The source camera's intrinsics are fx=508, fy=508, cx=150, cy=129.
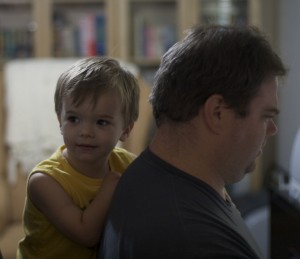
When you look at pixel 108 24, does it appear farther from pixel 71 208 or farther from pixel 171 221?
pixel 171 221

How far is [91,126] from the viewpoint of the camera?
4.11 ft

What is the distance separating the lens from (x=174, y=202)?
3.18 ft

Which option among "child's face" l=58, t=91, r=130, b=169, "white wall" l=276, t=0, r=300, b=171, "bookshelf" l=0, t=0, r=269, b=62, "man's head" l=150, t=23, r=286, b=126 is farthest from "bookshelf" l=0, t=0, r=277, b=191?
"man's head" l=150, t=23, r=286, b=126

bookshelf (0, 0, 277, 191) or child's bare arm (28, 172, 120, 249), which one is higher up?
bookshelf (0, 0, 277, 191)

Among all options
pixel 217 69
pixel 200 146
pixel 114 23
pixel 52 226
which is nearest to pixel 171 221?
pixel 200 146

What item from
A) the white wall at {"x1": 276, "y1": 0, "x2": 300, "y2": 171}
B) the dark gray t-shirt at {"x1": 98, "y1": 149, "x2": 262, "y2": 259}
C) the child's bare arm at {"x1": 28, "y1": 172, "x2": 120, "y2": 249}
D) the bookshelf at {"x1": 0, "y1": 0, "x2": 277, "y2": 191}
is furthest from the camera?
the bookshelf at {"x1": 0, "y1": 0, "x2": 277, "y2": 191}

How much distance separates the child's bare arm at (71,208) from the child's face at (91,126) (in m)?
0.08

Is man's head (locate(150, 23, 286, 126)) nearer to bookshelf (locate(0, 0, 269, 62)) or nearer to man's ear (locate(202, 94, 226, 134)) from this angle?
man's ear (locate(202, 94, 226, 134))

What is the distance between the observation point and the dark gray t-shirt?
929mm

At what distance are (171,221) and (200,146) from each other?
182 mm

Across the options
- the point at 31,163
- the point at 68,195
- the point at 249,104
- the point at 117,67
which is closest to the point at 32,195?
the point at 68,195

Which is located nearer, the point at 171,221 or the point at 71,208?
the point at 171,221

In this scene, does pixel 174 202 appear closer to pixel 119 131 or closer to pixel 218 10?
pixel 119 131

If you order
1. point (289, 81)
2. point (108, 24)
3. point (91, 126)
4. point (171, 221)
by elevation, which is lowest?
point (289, 81)
